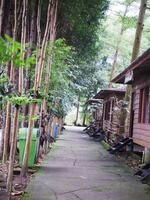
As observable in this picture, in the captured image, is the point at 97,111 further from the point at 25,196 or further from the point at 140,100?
the point at 25,196

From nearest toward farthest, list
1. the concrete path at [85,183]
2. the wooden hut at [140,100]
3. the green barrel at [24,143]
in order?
1. the concrete path at [85,183]
2. the green barrel at [24,143]
3. the wooden hut at [140,100]

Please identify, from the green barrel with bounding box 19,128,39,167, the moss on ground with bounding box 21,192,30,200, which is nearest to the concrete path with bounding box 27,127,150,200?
the moss on ground with bounding box 21,192,30,200

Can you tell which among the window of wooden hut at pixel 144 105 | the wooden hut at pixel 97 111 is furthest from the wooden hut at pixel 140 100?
the wooden hut at pixel 97 111

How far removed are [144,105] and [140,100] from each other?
1.30ft

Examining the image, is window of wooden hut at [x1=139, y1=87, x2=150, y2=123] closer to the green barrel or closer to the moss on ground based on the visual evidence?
the green barrel

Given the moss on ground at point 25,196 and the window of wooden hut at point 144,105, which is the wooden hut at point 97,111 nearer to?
the window of wooden hut at point 144,105

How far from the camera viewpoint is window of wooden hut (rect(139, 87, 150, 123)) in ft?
41.8

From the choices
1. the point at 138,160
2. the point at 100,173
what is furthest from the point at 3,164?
the point at 138,160

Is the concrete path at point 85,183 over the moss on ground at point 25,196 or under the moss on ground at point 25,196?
under

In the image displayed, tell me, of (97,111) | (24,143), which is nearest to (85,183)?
(24,143)

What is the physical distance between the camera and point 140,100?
44.3 ft

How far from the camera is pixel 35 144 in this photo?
977cm

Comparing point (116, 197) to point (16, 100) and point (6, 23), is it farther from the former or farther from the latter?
point (6, 23)

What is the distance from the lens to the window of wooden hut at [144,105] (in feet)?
41.8
